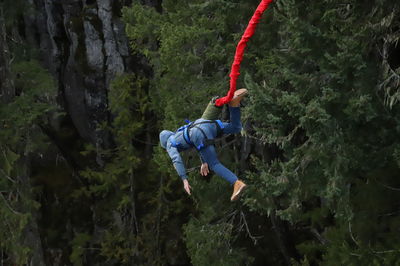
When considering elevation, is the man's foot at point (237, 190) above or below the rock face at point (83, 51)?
below

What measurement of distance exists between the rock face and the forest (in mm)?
47

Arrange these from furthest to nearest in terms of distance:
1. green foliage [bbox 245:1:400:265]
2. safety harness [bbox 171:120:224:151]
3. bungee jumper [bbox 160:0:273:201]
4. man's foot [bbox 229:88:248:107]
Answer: green foliage [bbox 245:1:400:265] → safety harness [bbox 171:120:224:151] → bungee jumper [bbox 160:0:273:201] → man's foot [bbox 229:88:248:107]

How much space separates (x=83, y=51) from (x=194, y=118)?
9.37m

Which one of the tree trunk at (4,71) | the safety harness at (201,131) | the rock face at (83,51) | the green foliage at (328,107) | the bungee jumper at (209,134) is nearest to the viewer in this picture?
the bungee jumper at (209,134)

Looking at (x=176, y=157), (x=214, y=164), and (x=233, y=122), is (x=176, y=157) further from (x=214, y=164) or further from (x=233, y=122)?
(x=233, y=122)

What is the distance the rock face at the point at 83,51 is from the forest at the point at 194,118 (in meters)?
0.05

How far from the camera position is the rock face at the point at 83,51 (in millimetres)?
22141

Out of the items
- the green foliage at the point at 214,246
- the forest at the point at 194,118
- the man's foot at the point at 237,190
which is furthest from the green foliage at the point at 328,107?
the man's foot at the point at 237,190

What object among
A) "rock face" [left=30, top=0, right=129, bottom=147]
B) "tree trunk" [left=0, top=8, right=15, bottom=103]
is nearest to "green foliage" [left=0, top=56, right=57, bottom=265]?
"tree trunk" [left=0, top=8, right=15, bottom=103]

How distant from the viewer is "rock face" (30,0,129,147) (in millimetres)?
22141

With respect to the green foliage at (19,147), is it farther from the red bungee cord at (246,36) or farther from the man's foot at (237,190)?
the red bungee cord at (246,36)

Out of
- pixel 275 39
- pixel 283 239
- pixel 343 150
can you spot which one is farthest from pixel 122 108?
pixel 343 150

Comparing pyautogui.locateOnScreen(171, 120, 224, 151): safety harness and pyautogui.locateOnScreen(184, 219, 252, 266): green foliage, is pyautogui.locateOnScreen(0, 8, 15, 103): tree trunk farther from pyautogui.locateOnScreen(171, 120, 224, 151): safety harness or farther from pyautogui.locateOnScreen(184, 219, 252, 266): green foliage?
pyautogui.locateOnScreen(171, 120, 224, 151): safety harness

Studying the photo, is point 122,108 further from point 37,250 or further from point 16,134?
point 37,250
